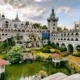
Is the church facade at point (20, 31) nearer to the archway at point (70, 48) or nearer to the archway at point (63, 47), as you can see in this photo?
the archway at point (63, 47)

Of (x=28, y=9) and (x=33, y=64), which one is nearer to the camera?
(x=33, y=64)

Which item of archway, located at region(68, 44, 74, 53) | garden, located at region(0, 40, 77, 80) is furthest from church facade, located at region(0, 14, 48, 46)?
archway, located at region(68, 44, 74, 53)

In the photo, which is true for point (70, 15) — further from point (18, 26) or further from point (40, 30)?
point (18, 26)

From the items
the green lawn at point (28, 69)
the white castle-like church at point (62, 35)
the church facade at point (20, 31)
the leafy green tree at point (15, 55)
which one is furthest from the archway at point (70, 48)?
the leafy green tree at point (15, 55)

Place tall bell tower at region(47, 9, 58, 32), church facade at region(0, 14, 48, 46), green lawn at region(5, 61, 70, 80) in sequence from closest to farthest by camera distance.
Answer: green lawn at region(5, 61, 70, 80) → church facade at region(0, 14, 48, 46) → tall bell tower at region(47, 9, 58, 32)

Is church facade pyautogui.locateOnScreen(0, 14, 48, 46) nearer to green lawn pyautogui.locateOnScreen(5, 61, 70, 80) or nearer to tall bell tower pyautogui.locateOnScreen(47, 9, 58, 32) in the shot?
tall bell tower pyautogui.locateOnScreen(47, 9, 58, 32)

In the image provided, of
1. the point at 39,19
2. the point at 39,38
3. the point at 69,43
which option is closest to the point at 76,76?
the point at 69,43
